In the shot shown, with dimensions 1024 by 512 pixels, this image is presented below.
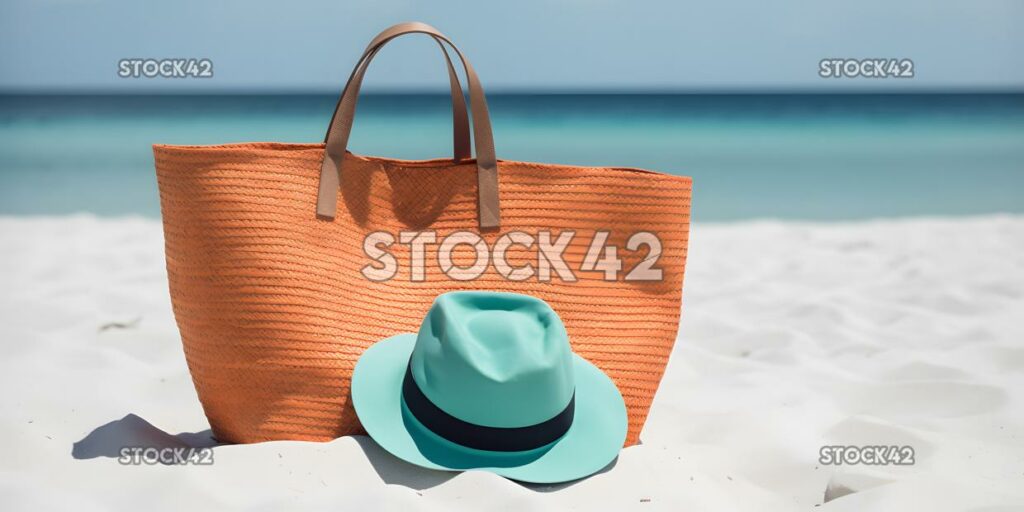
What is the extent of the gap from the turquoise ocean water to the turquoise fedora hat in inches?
173

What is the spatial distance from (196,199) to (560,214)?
2.36 ft

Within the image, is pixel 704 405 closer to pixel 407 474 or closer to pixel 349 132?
pixel 407 474

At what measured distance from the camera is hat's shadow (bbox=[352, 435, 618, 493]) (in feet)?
5.33

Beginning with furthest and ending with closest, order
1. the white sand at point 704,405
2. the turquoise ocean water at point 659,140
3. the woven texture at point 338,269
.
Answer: the turquoise ocean water at point 659,140, the woven texture at point 338,269, the white sand at point 704,405

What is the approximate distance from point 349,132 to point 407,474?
635 mm

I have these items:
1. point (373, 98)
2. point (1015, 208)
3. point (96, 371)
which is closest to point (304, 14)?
point (373, 98)

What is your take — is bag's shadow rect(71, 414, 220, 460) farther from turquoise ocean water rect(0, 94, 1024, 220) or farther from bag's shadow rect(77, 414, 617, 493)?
turquoise ocean water rect(0, 94, 1024, 220)

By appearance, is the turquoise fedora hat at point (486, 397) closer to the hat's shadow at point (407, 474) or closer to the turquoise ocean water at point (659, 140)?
the hat's shadow at point (407, 474)

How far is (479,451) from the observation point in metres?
1.66

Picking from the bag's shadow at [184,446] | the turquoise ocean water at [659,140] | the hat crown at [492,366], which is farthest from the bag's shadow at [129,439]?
the turquoise ocean water at [659,140]

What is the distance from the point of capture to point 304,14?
37.6 ft

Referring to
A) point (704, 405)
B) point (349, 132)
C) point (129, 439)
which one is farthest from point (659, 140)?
point (129, 439)

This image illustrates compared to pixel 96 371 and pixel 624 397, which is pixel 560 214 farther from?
pixel 96 371

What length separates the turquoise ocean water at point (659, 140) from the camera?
268 inches
